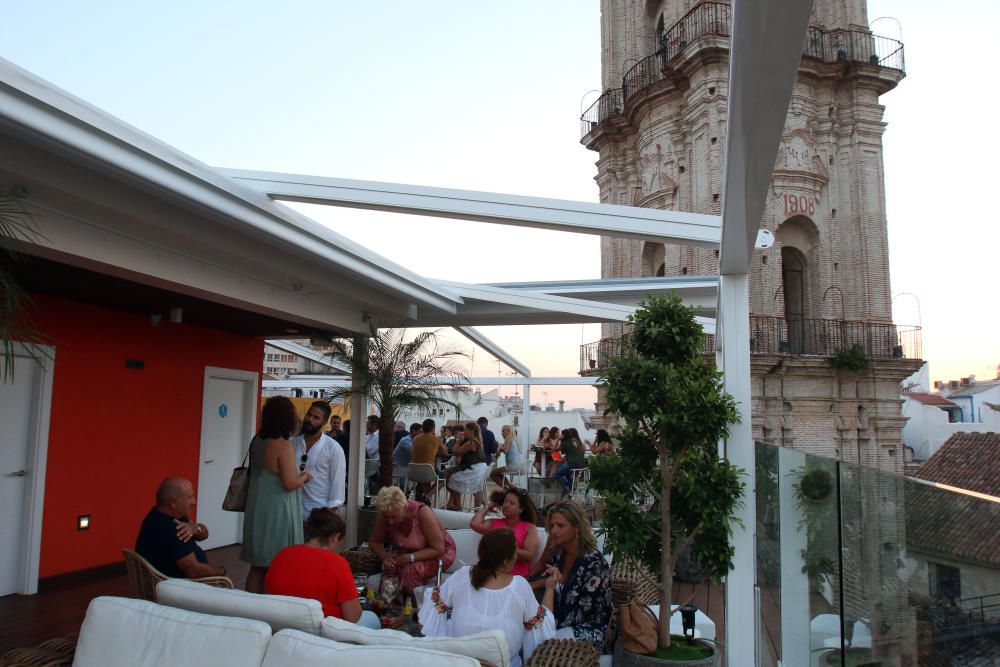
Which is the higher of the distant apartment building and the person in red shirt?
the distant apartment building

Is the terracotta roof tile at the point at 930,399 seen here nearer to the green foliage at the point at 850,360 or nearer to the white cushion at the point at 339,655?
the green foliage at the point at 850,360

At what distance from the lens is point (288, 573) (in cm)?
372

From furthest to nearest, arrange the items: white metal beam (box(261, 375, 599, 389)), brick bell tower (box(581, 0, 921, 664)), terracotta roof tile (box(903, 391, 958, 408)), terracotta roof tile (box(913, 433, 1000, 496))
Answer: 1. terracotta roof tile (box(903, 391, 958, 408))
2. white metal beam (box(261, 375, 599, 389))
3. brick bell tower (box(581, 0, 921, 664))
4. terracotta roof tile (box(913, 433, 1000, 496))

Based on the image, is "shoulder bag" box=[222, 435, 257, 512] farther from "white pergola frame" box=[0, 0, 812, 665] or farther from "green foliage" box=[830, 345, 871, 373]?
"green foliage" box=[830, 345, 871, 373]

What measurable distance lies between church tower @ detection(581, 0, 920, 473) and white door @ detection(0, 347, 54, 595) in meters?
14.8

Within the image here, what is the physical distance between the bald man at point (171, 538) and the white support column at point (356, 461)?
4.35m

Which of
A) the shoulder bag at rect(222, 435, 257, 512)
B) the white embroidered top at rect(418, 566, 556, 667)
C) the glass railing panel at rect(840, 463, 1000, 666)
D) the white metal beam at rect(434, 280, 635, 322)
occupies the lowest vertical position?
the white embroidered top at rect(418, 566, 556, 667)

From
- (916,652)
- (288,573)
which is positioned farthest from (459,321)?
(916,652)

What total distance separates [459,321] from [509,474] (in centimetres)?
411

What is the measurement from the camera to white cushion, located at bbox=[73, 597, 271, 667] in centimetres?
291

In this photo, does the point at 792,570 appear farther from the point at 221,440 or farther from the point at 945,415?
the point at 945,415

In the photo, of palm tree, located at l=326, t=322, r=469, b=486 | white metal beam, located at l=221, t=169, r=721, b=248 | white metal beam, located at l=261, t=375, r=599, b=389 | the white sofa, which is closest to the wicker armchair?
the white sofa

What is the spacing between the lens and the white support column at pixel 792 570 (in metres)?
3.24

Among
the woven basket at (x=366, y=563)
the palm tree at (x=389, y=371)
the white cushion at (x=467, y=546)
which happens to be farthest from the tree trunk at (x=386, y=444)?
the woven basket at (x=366, y=563)
